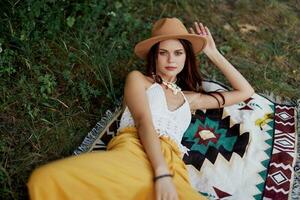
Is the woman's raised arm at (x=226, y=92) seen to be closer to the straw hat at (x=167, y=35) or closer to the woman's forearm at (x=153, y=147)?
the straw hat at (x=167, y=35)

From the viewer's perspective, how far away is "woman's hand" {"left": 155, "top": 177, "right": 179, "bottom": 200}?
277 cm

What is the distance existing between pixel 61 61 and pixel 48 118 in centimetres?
53

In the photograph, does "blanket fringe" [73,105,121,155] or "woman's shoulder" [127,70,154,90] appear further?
"blanket fringe" [73,105,121,155]

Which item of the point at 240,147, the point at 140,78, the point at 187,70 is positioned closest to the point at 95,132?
the point at 140,78

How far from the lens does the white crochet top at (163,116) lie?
3309mm

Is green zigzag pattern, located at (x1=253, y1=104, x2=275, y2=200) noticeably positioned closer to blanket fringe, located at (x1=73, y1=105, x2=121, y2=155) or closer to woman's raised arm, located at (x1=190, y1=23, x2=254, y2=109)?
woman's raised arm, located at (x1=190, y1=23, x2=254, y2=109)

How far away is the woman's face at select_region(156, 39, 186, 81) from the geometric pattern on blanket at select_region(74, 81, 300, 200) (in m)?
0.53

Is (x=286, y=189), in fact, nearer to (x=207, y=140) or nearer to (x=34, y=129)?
(x=207, y=140)

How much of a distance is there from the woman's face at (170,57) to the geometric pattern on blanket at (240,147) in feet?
1.74

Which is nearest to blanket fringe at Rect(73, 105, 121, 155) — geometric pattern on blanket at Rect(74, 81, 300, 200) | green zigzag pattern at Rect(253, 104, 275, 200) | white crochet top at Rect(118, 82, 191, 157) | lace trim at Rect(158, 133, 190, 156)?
geometric pattern on blanket at Rect(74, 81, 300, 200)

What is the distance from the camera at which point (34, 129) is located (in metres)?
3.62

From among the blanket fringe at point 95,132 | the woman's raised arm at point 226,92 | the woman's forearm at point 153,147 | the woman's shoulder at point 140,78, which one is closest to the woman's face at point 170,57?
the woman's shoulder at point 140,78

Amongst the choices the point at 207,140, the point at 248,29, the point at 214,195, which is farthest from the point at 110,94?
the point at 248,29

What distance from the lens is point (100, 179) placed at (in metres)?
2.71
